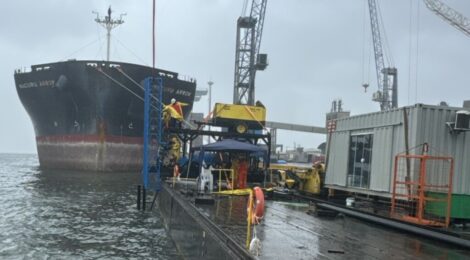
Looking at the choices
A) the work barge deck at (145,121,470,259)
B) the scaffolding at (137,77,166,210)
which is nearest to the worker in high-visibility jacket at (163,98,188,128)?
the scaffolding at (137,77,166,210)

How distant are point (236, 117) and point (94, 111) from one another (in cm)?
2336

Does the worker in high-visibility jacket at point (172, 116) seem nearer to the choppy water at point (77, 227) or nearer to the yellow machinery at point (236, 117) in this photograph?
the yellow machinery at point (236, 117)

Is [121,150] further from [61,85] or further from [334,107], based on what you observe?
[334,107]

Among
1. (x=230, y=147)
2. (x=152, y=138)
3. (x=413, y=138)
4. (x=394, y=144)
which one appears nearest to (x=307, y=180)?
(x=230, y=147)

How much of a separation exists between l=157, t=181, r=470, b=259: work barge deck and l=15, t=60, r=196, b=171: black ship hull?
30386mm

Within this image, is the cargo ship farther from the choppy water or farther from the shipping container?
the shipping container

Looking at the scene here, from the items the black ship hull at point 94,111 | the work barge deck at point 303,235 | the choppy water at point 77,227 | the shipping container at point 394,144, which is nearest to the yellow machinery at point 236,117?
the choppy water at point 77,227

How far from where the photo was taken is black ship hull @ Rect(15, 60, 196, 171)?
141 feet

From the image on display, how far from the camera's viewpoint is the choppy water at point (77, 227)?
1273 cm

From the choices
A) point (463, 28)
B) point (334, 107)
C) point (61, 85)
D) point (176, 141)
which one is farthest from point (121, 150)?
point (334, 107)

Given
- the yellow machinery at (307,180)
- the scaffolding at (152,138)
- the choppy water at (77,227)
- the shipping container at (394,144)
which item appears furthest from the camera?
the scaffolding at (152,138)

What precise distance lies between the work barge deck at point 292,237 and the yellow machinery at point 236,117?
9.11 meters

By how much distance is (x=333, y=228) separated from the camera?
1027 cm

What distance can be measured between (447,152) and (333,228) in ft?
12.5
